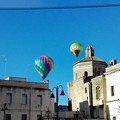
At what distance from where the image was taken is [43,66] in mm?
50125

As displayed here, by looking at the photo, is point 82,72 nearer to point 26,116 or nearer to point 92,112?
point 92,112

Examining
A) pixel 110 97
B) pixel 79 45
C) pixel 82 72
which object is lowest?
pixel 110 97

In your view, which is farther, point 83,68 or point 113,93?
point 83,68

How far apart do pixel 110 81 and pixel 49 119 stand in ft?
29.8

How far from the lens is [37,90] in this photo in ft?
146

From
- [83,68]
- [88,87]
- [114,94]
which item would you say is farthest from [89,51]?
[114,94]

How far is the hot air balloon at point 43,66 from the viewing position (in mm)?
50219

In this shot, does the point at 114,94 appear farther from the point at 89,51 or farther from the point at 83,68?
the point at 89,51

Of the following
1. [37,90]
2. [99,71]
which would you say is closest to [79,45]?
[99,71]

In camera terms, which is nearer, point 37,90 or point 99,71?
point 37,90

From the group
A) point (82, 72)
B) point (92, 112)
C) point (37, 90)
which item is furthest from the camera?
point (82, 72)

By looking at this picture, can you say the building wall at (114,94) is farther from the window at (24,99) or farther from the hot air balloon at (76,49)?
the hot air balloon at (76,49)

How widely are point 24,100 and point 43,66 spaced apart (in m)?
7.83

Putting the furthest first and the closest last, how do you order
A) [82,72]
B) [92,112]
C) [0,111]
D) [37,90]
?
[82,72], [92,112], [37,90], [0,111]
